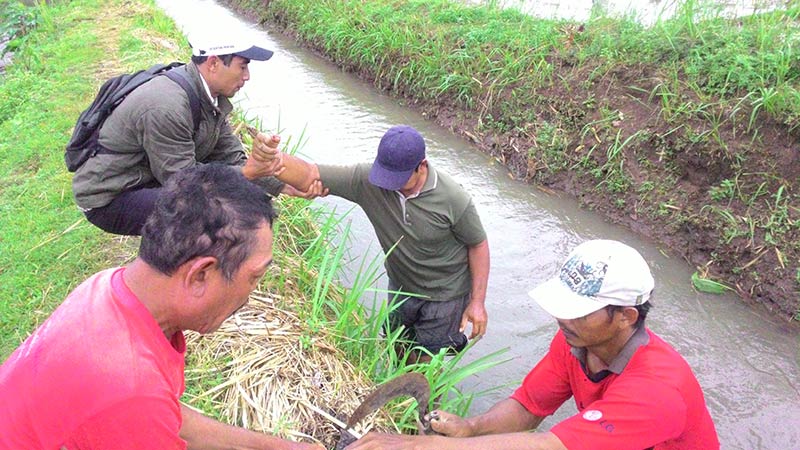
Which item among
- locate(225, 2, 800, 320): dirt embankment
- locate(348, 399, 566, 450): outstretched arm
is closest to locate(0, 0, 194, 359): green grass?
locate(348, 399, 566, 450): outstretched arm

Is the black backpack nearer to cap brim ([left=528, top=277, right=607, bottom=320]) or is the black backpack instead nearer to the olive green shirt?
the olive green shirt

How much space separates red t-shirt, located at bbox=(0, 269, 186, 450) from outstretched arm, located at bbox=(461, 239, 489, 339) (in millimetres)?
2249

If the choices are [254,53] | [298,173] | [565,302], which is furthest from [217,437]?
[254,53]

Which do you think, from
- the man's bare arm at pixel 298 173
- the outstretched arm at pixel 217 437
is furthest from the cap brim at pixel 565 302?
the man's bare arm at pixel 298 173

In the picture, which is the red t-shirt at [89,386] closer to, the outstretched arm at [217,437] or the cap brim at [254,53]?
the outstretched arm at [217,437]

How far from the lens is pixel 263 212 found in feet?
4.88

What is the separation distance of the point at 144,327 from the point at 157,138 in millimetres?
1647

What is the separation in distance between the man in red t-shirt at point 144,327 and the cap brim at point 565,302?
1.09 meters

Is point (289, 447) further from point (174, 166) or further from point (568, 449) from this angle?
point (174, 166)

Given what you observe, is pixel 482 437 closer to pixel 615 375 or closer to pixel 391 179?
pixel 615 375

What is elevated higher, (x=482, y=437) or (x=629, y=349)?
(x=629, y=349)

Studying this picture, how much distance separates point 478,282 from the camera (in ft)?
11.4

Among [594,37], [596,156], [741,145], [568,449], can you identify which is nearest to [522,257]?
[596,156]

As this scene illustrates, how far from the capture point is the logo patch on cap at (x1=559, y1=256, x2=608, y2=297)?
2.09 metres
